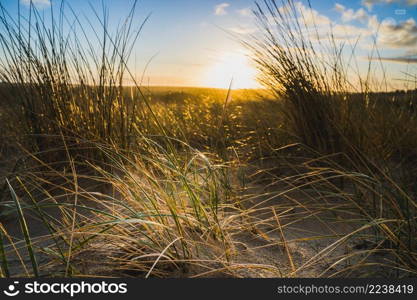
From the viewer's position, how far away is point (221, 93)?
6016 millimetres

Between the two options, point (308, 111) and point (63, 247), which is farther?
point (308, 111)

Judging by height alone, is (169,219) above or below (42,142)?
below

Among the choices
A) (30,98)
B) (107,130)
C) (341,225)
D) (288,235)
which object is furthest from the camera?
(30,98)

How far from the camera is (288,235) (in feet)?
5.56

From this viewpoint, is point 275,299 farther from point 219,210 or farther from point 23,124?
point 23,124

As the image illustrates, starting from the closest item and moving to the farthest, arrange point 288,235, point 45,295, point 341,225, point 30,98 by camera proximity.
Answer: point 45,295 → point 288,235 → point 341,225 → point 30,98

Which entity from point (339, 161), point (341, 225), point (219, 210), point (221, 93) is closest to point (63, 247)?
point (219, 210)

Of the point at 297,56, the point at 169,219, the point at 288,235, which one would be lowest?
the point at 288,235

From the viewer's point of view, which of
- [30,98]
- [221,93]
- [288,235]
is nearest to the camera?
[288,235]

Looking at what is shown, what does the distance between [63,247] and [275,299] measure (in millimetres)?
773

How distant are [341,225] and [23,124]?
A: 76.5 inches

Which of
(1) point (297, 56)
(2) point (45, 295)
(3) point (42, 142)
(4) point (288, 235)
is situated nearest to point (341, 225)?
Result: (4) point (288, 235)

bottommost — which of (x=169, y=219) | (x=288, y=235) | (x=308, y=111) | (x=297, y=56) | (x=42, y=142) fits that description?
(x=288, y=235)

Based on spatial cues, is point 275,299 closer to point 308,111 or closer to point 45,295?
point 45,295
